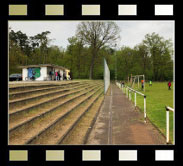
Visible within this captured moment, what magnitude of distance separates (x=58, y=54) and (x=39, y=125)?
140 feet

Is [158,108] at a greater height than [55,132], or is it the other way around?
[55,132]

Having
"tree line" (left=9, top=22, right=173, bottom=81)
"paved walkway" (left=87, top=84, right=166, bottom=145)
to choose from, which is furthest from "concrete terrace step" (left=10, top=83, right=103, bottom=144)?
"tree line" (left=9, top=22, right=173, bottom=81)

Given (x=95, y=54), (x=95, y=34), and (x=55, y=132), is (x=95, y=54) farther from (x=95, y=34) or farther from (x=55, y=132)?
(x=55, y=132)

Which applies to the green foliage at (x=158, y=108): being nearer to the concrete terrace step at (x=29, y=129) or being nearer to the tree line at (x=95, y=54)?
the concrete terrace step at (x=29, y=129)

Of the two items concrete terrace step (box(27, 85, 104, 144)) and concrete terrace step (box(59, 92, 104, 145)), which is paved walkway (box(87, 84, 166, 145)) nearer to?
concrete terrace step (box(59, 92, 104, 145))

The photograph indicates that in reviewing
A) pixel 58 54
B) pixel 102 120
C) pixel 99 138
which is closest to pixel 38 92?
pixel 102 120

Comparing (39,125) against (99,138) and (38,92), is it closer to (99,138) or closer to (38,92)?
(99,138)

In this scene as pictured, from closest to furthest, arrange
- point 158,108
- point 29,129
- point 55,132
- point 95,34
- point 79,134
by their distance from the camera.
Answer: point 29,129, point 55,132, point 79,134, point 158,108, point 95,34

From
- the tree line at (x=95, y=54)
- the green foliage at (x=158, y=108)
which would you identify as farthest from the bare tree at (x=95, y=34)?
the green foliage at (x=158, y=108)

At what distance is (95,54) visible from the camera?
34.6 meters

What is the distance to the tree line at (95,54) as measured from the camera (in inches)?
1285

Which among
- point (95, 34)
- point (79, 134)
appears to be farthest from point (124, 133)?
point (95, 34)

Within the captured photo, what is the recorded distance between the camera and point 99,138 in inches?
187

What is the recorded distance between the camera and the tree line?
3265 centimetres
